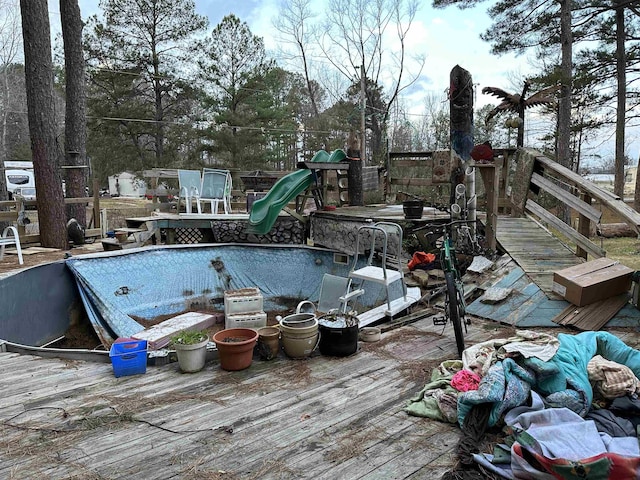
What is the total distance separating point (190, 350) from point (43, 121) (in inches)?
242

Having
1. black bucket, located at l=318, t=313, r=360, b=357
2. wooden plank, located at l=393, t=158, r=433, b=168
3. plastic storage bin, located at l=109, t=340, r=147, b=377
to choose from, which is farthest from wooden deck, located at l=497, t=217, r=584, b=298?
plastic storage bin, located at l=109, t=340, r=147, b=377

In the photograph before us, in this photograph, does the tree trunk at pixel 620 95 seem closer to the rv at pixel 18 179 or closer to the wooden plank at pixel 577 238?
the wooden plank at pixel 577 238

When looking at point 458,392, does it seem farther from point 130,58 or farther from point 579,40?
point 130,58

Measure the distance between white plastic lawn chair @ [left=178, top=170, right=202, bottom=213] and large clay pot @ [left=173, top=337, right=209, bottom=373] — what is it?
20.9 feet

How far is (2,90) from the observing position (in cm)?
2480

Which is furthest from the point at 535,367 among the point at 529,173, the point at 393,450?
the point at 529,173

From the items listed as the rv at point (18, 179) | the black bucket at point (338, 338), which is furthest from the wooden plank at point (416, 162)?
the rv at point (18, 179)

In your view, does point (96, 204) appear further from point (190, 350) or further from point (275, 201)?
point (190, 350)

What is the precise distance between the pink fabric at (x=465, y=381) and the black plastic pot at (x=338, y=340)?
2.99 ft

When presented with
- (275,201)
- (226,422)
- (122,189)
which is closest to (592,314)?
(226,422)

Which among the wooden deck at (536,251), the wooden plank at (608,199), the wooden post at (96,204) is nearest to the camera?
the wooden plank at (608,199)

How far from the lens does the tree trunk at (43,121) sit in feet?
23.0

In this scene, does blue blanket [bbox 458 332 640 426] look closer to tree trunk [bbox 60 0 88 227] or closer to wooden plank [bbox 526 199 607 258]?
wooden plank [bbox 526 199 607 258]

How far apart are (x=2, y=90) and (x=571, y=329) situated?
101 ft
